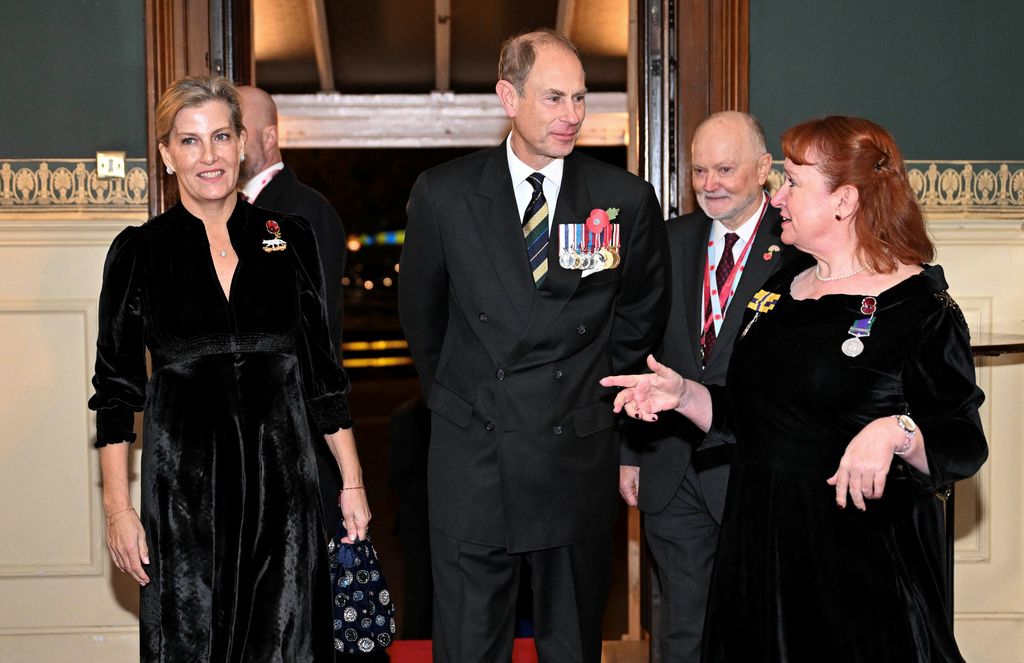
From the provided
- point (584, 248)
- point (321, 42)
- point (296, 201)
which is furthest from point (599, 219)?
point (321, 42)

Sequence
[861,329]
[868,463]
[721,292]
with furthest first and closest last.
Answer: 1. [721,292]
2. [861,329]
3. [868,463]

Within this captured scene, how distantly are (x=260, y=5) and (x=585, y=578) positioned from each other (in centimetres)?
537

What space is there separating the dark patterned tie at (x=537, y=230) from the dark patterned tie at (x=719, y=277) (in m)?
0.62

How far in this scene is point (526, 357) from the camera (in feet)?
9.19

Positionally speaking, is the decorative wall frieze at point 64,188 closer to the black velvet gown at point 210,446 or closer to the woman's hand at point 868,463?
the black velvet gown at point 210,446

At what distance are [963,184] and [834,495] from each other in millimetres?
2556

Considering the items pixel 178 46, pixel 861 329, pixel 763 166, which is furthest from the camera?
pixel 178 46

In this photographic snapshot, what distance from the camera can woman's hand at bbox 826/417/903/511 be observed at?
2.04 meters

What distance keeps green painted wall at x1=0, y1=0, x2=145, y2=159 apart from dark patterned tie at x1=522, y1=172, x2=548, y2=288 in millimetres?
1918

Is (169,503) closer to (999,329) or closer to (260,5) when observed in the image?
(999,329)

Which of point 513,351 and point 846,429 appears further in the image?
point 513,351

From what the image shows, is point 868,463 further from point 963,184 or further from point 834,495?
point 963,184

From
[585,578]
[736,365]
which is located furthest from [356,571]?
[736,365]

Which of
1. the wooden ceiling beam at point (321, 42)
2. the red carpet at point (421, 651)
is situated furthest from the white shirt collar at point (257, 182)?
the wooden ceiling beam at point (321, 42)
